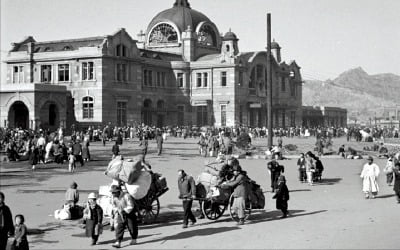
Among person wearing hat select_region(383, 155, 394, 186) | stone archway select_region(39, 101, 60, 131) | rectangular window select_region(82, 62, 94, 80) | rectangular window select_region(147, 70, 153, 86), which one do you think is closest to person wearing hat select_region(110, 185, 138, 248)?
person wearing hat select_region(383, 155, 394, 186)

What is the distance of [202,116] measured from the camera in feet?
206

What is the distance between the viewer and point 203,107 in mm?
62688

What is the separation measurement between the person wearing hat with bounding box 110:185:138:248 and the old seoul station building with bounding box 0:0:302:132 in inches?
1419

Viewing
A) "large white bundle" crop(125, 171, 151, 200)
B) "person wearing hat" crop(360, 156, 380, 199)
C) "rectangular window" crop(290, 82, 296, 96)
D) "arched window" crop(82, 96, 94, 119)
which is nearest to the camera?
"large white bundle" crop(125, 171, 151, 200)

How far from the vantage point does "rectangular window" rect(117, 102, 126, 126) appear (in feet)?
176

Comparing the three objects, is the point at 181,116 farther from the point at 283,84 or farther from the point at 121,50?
the point at 283,84

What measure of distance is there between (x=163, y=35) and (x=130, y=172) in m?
58.0

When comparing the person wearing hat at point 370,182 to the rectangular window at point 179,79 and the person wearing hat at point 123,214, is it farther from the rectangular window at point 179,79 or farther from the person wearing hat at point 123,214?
the rectangular window at point 179,79

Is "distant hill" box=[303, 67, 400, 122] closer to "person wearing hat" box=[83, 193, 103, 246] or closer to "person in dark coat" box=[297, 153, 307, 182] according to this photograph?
"person in dark coat" box=[297, 153, 307, 182]

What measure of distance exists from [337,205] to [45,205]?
27.7ft

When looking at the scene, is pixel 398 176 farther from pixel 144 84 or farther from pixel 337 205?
pixel 144 84

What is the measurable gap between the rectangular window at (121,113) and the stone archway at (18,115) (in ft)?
27.9

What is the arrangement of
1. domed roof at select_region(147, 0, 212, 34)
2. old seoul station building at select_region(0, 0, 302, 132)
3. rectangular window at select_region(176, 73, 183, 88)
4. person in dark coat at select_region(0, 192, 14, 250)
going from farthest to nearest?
domed roof at select_region(147, 0, 212, 34) < rectangular window at select_region(176, 73, 183, 88) < old seoul station building at select_region(0, 0, 302, 132) < person in dark coat at select_region(0, 192, 14, 250)

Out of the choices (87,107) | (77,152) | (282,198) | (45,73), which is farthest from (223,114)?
(282,198)
